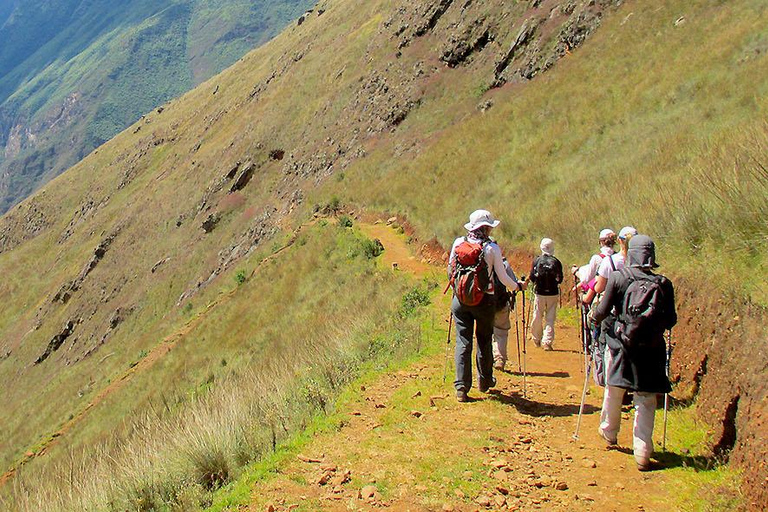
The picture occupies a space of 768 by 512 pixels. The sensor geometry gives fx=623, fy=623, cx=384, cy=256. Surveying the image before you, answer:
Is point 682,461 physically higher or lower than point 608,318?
lower

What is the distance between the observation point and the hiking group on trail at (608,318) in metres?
5.03

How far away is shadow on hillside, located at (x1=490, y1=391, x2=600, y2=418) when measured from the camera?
671 centimetres

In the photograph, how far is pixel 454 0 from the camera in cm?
3894

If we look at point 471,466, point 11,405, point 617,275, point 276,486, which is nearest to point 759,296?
point 617,275

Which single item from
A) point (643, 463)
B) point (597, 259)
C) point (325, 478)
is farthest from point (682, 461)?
point (325, 478)

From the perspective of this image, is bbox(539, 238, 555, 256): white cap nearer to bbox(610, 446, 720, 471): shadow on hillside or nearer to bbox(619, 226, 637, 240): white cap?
bbox(619, 226, 637, 240): white cap

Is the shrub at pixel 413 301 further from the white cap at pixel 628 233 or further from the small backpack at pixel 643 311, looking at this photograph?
the small backpack at pixel 643 311

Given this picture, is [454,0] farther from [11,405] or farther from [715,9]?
[11,405]

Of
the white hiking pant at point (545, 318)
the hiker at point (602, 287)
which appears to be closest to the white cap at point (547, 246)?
the white hiking pant at point (545, 318)

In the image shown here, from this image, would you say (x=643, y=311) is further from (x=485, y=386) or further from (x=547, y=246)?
(x=547, y=246)

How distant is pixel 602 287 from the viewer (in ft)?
19.7

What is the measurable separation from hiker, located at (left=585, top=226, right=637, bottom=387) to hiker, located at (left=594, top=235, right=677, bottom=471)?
24.9 inches

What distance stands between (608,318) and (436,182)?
17820 millimetres

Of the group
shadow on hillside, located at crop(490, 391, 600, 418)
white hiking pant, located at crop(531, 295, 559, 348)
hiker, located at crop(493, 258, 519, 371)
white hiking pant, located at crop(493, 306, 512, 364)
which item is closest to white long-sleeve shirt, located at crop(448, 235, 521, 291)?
hiker, located at crop(493, 258, 519, 371)
